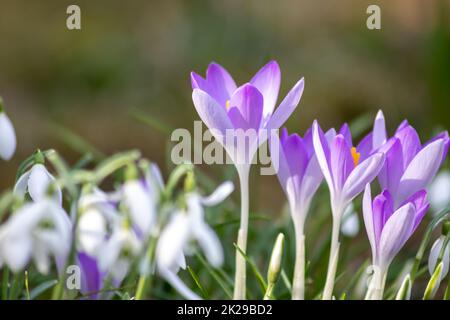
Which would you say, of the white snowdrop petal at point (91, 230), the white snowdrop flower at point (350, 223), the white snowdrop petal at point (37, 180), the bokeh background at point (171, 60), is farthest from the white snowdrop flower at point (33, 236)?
the bokeh background at point (171, 60)

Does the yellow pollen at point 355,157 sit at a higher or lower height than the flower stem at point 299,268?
higher

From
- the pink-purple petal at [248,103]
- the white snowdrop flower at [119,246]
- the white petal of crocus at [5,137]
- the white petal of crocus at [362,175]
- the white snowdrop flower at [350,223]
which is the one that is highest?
the pink-purple petal at [248,103]

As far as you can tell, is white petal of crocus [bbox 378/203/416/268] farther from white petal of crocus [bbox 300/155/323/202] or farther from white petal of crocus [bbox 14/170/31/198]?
white petal of crocus [bbox 14/170/31/198]

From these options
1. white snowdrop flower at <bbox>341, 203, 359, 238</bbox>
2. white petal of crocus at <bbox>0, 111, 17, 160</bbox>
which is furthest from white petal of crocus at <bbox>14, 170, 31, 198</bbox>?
white snowdrop flower at <bbox>341, 203, 359, 238</bbox>

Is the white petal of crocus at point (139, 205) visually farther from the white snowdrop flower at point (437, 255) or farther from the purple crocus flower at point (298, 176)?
the white snowdrop flower at point (437, 255)

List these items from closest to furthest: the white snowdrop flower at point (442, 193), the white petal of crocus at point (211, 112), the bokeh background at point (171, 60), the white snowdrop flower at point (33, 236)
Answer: the white snowdrop flower at point (33, 236)
the white petal of crocus at point (211, 112)
the white snowdrop flower at point (442, 193)
the bokeh background at point (171, 60)

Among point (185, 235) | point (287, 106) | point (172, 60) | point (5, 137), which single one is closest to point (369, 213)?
point (287, 106)

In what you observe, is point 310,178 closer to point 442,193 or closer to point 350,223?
point 350,223
